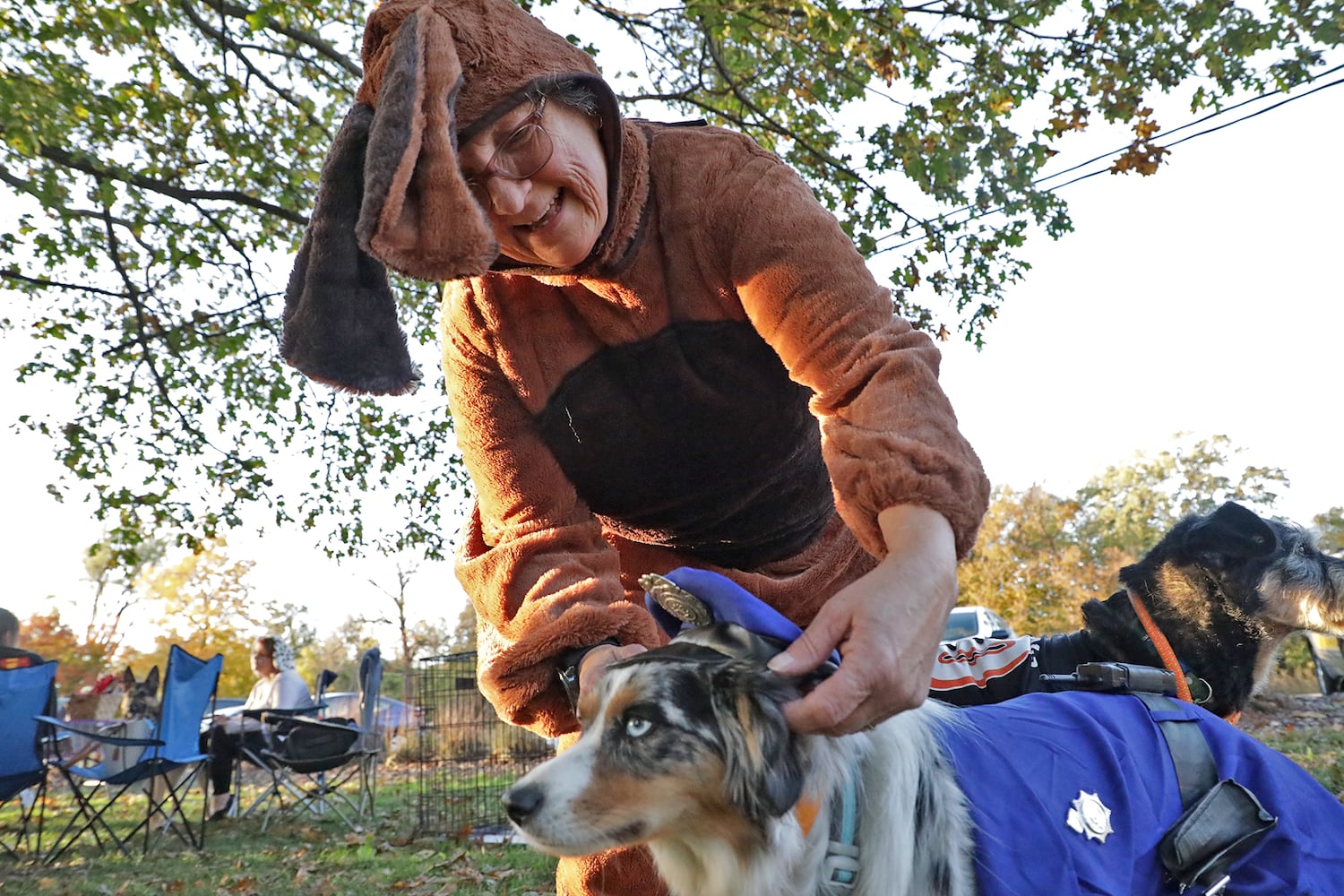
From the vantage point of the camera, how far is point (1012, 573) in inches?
832

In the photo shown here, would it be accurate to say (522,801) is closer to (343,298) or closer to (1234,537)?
(343,298)

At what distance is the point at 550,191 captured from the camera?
2.01 metres

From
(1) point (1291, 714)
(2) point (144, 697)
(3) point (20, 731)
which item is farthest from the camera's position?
(2) point (144, 697)

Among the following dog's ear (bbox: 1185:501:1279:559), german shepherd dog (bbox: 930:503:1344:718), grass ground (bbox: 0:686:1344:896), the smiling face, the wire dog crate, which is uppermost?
the smiling face

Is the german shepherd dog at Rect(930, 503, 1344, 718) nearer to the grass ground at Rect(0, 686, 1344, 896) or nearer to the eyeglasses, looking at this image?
the eyeglasses

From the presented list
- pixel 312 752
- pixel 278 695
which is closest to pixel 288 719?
pixel 312 752

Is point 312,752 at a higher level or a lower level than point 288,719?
lower

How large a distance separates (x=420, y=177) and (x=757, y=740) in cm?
115

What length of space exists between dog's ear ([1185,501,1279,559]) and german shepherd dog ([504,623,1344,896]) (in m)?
2.59

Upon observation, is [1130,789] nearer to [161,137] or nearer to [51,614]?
[161,137]

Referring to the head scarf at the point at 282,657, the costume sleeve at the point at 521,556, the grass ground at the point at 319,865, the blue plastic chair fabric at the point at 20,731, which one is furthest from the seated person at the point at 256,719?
the costume sleeve at the point at 521,556

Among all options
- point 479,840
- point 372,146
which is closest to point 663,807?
point 372,146

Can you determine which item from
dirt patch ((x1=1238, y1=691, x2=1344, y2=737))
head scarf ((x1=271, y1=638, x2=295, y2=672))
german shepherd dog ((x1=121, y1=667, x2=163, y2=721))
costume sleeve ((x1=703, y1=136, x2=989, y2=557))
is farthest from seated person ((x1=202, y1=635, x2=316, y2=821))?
dirt patch ((x1=1238, y1=691, x2=1344, y2=737))

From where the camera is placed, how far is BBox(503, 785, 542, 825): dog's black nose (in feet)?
5.85
